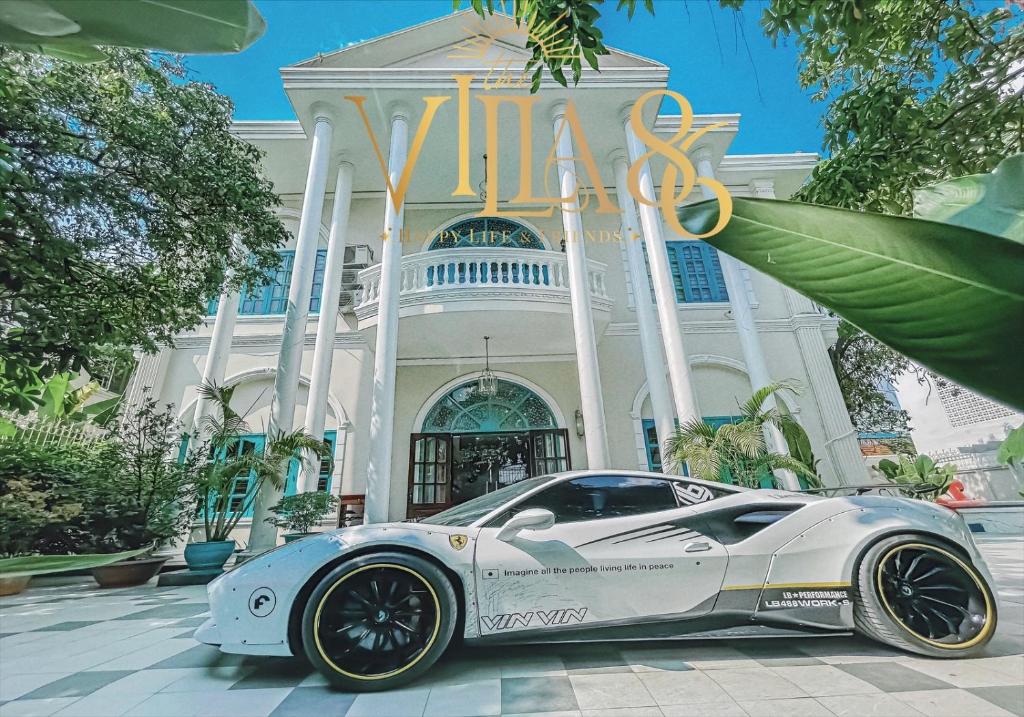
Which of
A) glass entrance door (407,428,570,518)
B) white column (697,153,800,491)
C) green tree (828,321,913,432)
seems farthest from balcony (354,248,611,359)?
green tree (828,321,913,432)

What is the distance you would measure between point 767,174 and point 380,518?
10394 millimetres

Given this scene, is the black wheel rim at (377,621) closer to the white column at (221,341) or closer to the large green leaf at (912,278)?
the large green leaf at (912,278)

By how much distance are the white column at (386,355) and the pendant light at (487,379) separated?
2160 millimetres

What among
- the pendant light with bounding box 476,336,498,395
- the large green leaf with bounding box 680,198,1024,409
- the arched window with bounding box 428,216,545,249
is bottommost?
the large green leaf with bounding box 680,198,1024,409

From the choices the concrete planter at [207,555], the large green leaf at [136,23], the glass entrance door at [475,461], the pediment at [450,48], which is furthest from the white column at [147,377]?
the large green leaf at [136,23]

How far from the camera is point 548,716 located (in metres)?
1.88

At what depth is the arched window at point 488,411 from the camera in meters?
8.97

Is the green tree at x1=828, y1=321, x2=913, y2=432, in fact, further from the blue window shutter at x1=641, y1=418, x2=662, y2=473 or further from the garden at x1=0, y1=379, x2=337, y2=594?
the garden at x1=0, y1=379, x2=337, y2=594

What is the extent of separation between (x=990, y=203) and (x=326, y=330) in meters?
8.14

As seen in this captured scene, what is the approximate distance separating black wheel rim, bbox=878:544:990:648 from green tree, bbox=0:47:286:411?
5035 mm

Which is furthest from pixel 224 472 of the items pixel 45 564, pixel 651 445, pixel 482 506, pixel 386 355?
pixel 651 445

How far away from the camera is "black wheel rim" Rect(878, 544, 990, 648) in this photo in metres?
2.48

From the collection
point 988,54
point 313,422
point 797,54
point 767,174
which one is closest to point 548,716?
point 988,54

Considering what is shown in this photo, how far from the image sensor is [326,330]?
303 inches
